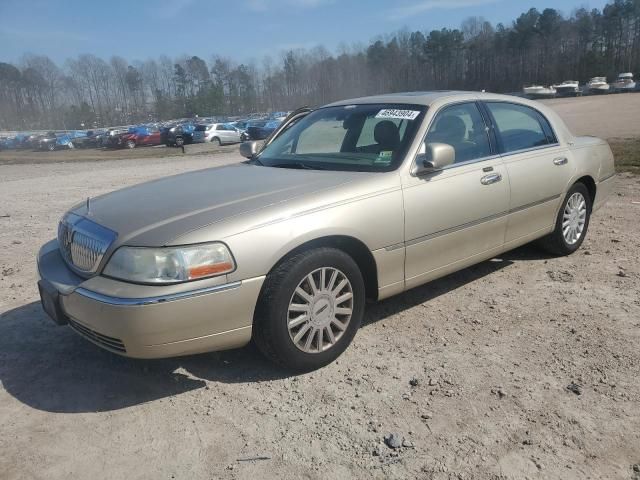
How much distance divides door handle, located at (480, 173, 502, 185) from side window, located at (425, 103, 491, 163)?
168 mm

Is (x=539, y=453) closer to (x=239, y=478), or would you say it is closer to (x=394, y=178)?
(x=239, y=478)

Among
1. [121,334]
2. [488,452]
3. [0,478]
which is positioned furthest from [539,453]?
[0,478]

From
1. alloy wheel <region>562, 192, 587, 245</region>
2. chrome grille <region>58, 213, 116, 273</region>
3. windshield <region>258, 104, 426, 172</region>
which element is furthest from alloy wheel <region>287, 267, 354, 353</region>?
alloy wheel <region>562, 192, 587, 245</region>

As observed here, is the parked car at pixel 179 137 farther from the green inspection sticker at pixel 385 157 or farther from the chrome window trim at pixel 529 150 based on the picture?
the green inspection sticker at pixel 385 157

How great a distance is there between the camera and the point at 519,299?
4.32m

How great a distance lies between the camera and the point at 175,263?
2789mm

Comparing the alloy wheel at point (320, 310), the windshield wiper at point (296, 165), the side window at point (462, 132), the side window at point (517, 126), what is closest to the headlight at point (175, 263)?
the alloy wheel at point (320, 310)

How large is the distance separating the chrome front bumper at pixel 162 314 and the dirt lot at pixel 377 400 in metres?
0.38

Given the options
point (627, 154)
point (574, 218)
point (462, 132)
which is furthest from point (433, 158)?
point (627, 154)

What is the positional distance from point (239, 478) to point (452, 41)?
136255 millimetres

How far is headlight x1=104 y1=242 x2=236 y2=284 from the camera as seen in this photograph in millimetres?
2787

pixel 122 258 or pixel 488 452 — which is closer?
pixel 488 452

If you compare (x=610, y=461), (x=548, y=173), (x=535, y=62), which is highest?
(x=535, y=62)

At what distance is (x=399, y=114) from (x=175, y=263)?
6.86 feet
